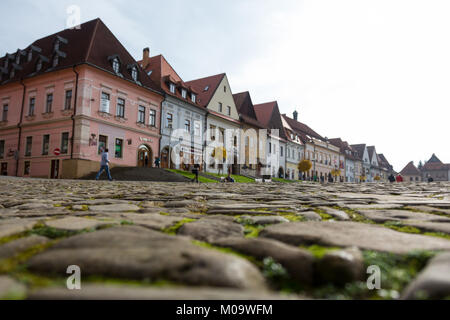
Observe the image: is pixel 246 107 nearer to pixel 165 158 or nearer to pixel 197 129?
pixel 197 129

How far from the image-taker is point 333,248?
146 centimetres

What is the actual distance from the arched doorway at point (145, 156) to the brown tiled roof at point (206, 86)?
9.08 metres

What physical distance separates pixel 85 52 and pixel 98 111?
4.25 metres

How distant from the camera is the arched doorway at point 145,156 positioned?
2712 centimetres

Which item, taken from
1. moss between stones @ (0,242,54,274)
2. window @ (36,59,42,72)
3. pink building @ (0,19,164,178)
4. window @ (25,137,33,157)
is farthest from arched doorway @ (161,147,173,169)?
moss between stones @ (0,242,54,274)

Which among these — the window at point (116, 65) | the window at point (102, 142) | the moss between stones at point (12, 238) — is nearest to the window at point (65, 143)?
the window at point (102, 142)

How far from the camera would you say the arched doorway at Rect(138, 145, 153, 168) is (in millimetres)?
27125

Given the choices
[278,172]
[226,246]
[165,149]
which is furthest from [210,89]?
[226,246]

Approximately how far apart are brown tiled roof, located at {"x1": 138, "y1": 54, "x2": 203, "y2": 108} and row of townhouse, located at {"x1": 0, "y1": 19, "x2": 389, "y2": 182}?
0.36 ft

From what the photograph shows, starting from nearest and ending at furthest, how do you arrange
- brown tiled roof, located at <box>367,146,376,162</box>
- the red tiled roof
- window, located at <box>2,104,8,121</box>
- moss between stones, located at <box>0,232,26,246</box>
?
moss between stones, located at <box>0,232,26,246</box> → window, located at <box>2,104,8,121</box> → the red tiled roof → brown tiled roof, located at <box>367,146,376,162</box>

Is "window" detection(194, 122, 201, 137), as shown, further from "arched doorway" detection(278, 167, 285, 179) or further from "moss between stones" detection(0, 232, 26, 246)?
"moss between stones" detection(0, 232, 26, 246)

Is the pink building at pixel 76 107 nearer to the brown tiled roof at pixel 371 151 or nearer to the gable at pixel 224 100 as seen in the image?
the gable at pixel 224 100

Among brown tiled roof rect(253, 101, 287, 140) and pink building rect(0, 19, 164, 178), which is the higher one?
brown tiled roof rect(253, 101, 287, 140)
